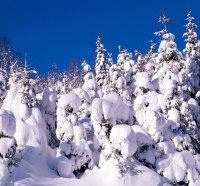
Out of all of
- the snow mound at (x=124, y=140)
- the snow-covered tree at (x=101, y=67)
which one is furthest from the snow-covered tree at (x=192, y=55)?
the snow mound at (x=124, y=140)

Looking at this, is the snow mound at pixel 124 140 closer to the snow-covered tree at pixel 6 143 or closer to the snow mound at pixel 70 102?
the snow mound at pixel 70 102

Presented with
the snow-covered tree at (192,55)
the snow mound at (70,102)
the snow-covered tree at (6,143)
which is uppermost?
the snow-covered tree at (192,55)

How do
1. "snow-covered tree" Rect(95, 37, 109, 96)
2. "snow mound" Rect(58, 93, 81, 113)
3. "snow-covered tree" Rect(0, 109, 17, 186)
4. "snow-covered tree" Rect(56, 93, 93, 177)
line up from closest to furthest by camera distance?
"snow-covered tree" Rect(0, 109, 17, 186) < "snow-covered tree" Rect(56, 93, 93, 177) < "snow mound" Rect(58, 93, 81, 113) < "snow-covered tree" Rect(95, 37, 109, 96)

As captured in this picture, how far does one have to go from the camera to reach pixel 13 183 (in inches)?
705

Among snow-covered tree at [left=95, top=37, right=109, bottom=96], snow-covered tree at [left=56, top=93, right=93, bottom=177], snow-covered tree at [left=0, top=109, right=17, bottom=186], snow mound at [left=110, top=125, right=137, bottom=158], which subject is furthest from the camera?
snow-covered tree at [left=95, top=37, right=109, bottom=96]

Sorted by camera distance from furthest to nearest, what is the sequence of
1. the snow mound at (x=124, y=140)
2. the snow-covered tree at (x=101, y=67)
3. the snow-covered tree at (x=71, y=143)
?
the snow-covered tree at (x=101, y=67)
the snow-covered tree at (x=71, y=143)
the snow mound at (x=124, y=140)

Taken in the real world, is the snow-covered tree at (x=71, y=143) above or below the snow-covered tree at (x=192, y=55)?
below

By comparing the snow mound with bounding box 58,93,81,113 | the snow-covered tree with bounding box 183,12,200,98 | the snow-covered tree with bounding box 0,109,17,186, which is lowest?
the snow-covered tree with bounding box 0,109,17,186

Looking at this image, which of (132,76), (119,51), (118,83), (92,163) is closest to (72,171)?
(92,163)

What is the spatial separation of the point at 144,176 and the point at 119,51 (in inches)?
896

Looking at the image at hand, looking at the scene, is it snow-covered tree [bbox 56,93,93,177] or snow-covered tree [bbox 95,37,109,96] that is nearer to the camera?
snow-covered tree [bbox 56,93,93,177]

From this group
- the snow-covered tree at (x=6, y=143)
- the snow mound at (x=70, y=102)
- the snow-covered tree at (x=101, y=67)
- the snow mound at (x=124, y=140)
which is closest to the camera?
the snow-covered tree at (x=6, y=143)

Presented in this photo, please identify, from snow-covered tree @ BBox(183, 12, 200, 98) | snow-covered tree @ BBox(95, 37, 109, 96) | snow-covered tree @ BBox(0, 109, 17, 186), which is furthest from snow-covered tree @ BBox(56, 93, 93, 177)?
snow-covered tree @ BBox(95, 37, 109, 96)

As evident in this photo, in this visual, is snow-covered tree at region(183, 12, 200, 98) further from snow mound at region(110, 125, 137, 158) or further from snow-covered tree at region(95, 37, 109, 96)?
snow mound at region(110, 125, 137, 158)
